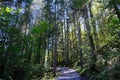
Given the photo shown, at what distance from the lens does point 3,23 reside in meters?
15.7

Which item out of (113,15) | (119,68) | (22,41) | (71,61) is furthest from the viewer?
(71,61)

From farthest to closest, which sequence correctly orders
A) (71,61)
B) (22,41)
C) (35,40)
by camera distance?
(71,61) < (35,40) < (22,41)

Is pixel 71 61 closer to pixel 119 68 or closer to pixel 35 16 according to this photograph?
pixel 35 16

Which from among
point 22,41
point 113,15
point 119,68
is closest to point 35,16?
point 22,41

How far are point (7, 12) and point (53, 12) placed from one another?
42.8 ft

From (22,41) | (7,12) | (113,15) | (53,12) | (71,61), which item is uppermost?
Answer: (53,12)

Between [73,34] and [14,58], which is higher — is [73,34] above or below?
above

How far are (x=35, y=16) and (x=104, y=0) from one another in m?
22.5

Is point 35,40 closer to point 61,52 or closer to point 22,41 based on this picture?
point 22,41

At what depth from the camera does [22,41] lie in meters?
19.8

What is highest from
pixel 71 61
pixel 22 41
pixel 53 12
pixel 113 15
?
pixel 53 12

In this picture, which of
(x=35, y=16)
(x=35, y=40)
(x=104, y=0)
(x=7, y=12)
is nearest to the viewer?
(x=104, y=0)

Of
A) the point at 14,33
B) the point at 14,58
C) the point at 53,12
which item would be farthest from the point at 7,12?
the point at 53,12

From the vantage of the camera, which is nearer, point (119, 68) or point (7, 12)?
point (119, 68)
